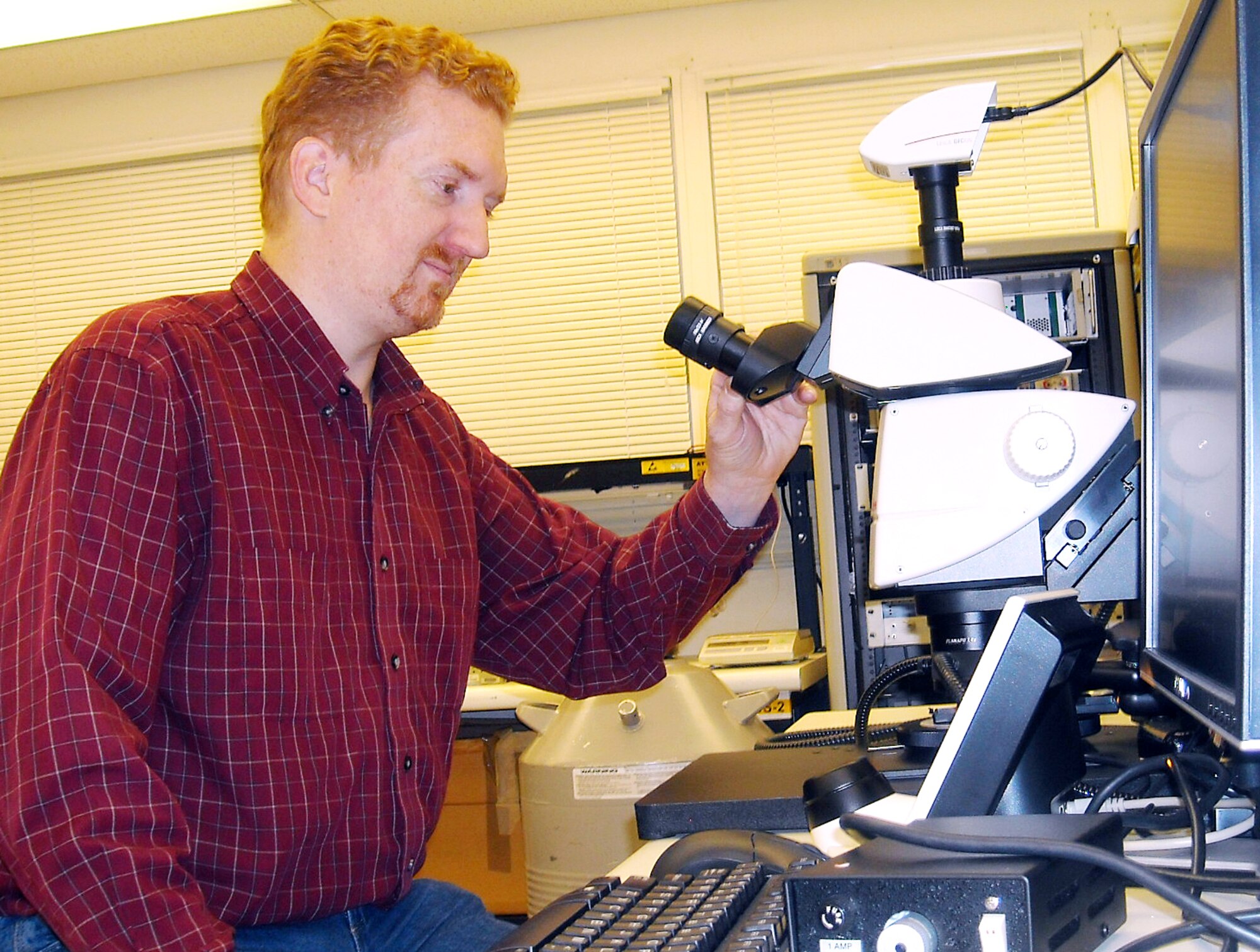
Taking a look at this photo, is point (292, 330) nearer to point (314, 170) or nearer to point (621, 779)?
point (314, 170)

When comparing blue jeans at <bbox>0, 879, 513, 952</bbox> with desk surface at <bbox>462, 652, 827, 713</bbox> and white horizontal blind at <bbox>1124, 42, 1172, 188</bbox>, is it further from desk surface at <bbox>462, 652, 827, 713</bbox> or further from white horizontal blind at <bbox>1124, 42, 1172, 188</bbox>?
white horizontal blind at <bbox>1124, 42, 1172, 188</bbox>

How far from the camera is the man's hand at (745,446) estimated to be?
119cm

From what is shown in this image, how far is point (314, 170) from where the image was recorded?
4.04 feet

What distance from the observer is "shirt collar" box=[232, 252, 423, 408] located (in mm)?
1147

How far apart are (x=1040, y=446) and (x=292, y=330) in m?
0.72

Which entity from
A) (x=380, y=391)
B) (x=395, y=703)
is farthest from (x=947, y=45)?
(x=395, y=703)

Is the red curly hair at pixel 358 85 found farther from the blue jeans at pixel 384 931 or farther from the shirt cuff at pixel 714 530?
the blue jeans at pixel 384 931

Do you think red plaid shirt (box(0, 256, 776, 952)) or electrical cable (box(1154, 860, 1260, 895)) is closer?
electrical cable (box(1154, 860, 1260, 895))

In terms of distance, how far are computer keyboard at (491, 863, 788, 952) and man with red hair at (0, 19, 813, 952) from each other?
1.00ft

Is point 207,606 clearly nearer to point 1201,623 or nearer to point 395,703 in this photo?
point 395,703

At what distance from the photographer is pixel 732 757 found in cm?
112

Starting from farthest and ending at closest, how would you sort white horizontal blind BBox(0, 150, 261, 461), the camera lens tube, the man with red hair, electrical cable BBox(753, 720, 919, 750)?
1. white horizontal blind BBox(0, 150, 261, 461)
2. electrical cable BBox(753, 720, 919, 750)
3. the camera lens tube
4. the man with red hair

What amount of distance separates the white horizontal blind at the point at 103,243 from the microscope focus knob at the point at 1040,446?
320 cm

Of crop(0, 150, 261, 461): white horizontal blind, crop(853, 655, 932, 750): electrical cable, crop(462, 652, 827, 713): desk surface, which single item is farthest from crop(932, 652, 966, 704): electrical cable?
crop(0, 150, 261, 461): white horizontal blind
